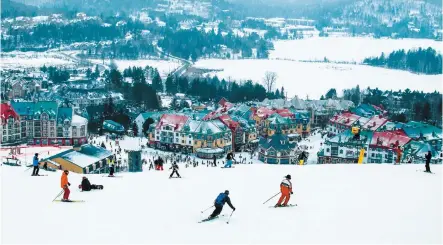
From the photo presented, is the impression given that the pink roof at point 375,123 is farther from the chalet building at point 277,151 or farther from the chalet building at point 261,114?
the chalet building at point 277,151

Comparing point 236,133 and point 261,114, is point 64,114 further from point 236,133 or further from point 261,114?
point 261,114

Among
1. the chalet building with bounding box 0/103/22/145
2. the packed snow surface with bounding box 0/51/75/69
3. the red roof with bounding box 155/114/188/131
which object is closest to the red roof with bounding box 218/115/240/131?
the red roof with bounding box 155/114/188/131

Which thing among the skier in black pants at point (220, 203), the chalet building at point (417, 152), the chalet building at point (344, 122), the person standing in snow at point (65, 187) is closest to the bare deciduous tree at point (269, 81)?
the chalet building at point (344, 122)

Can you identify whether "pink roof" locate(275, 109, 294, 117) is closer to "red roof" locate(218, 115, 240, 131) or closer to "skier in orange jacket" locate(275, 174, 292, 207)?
"red roof" locate(218, 115, 240, 131)

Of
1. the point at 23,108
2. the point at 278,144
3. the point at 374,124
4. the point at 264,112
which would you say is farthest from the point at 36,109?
the point at 374,124

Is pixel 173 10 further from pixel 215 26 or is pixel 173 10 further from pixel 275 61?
pixel 275 61
